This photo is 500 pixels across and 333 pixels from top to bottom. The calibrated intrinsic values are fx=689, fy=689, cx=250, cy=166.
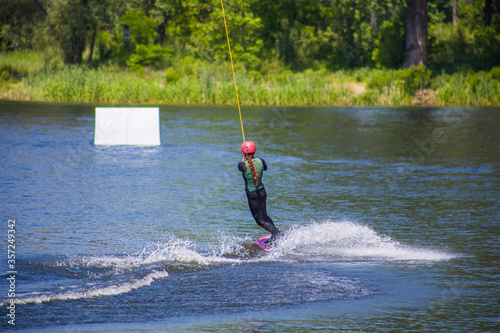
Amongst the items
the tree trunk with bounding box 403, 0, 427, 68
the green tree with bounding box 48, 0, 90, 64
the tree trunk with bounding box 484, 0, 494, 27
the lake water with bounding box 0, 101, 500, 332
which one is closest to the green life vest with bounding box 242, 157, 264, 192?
the lake water with bounding box 0, 101, 500, 332

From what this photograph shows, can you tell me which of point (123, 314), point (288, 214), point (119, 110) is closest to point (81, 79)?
point (119, 110)

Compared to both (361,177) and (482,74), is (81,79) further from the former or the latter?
(361,177)

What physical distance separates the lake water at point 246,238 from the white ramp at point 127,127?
0.95 m

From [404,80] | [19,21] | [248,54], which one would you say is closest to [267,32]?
[248,54]

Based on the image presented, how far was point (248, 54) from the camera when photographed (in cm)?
5169

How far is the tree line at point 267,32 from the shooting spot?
44500 mm

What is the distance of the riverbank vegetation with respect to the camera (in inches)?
1523

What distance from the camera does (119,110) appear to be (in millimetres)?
22625

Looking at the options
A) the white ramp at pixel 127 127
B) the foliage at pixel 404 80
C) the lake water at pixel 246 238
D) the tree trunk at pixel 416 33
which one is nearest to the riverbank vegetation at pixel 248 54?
the foliage at pixel 404 80

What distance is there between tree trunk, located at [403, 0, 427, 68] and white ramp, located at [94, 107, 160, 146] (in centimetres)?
2435

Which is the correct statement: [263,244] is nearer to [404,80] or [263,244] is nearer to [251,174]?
[251,174]

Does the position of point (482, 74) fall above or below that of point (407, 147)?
above

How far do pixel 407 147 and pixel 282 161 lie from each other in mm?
5194

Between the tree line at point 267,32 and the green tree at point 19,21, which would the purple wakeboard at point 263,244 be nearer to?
the tree line at point 267,32
